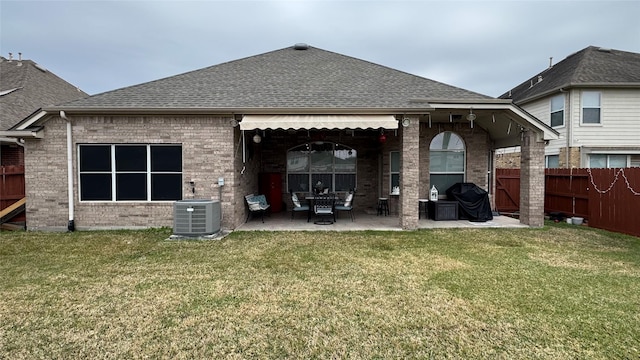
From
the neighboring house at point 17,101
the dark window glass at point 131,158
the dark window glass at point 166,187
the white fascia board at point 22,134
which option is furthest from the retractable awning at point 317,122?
the neighboring house at point 17,101

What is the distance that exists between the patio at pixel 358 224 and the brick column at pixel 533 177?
1.81 feet

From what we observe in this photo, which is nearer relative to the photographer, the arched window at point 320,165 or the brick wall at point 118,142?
the brick wall at point 118,142

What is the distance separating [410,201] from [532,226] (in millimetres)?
4636

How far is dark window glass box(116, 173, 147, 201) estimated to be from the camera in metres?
10.4

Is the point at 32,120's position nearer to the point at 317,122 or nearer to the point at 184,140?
the point at 184,140

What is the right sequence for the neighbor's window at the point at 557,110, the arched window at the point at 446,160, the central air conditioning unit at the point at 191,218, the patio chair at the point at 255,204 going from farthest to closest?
the neighbor's window at the point at 557,110
the arched window at the point at 446,160
the patio chair at the point at 255,204
the central air conditioning unit at the point at 191,218

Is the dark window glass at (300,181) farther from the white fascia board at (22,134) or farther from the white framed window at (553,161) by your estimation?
the white framed window at (553,161)

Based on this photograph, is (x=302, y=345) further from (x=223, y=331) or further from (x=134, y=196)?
(x=134, y=196)

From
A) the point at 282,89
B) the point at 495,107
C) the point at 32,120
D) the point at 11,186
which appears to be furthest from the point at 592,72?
the point at 11,186

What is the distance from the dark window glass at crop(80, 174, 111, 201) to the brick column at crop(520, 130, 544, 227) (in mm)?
14441

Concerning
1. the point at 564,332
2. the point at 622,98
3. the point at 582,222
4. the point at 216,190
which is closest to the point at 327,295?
the point at 564,332

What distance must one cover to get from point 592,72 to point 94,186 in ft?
75.6

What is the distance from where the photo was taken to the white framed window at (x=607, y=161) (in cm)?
1570

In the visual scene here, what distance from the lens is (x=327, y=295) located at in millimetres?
5070
